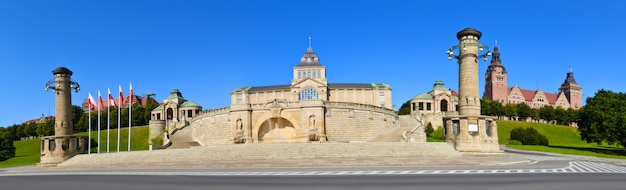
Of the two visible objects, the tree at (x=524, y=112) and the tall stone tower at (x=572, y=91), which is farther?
the tall stone tower at (x=572, y=91)

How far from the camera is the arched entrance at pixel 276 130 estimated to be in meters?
66.1

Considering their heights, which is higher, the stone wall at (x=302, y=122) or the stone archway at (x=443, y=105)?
the stone archway at (x=443, y=105)

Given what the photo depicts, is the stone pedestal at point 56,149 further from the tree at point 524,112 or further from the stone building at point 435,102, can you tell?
the tree at point 524,112

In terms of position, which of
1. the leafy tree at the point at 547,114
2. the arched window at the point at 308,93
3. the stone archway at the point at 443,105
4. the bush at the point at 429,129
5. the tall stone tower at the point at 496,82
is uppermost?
the tall stone tower at the point at 496,82

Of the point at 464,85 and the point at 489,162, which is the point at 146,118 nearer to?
the point at 464,85

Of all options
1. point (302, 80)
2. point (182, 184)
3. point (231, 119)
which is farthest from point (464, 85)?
point (302, 80)

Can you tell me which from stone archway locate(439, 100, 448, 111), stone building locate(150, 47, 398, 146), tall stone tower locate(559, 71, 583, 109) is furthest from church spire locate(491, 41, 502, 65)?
stone building locate(150, 47, 398, 146)

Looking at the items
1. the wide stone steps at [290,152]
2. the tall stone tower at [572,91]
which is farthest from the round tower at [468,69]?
the tall stone tower at [572,91]

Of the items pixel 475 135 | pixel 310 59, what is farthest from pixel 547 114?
pixel 475 135

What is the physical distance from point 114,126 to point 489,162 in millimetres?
106577

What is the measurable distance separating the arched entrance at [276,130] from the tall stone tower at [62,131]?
22.1 metres

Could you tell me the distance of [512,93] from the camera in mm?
167375

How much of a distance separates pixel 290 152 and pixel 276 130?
2530 cm

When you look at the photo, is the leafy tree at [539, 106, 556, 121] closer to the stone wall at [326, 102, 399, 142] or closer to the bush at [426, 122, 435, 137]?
the bush at [426, 122, 435, 137]
